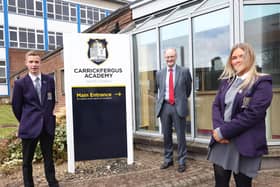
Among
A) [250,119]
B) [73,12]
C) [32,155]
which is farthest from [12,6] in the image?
[250,119]

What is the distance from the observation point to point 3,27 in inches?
1118

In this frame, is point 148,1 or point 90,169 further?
point 148,1

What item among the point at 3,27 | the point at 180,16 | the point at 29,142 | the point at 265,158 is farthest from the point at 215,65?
the point at 3,27

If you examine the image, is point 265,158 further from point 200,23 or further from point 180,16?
point 180,16

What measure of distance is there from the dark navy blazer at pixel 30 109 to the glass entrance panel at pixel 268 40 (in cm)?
339

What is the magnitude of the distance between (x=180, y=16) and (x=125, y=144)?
268 cm

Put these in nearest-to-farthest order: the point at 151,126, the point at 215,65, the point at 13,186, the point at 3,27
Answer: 1. the point at 13,186
2. the point at 215,65
3. the point at 151,126
4. the point at 3,27

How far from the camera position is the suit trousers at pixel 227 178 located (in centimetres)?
272

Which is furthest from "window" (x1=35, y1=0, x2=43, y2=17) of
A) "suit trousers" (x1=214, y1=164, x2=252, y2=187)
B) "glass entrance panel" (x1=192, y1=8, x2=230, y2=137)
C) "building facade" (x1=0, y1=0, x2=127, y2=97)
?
"suit trousers" (x1=214, y1=164, x2=252, y2=187)

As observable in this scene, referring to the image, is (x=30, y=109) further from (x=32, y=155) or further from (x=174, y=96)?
(x=174, y=96)

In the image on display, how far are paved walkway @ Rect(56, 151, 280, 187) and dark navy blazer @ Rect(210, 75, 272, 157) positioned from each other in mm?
1942

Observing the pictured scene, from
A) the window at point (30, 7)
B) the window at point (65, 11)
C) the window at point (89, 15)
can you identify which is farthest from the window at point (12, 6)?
the window at point (89, 15)

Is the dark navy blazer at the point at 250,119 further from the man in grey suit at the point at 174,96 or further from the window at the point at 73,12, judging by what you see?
the window at the point at 73,12

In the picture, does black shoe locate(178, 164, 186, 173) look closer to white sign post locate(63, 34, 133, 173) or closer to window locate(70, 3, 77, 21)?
white sign post locate(63, 34, 133, 173)
